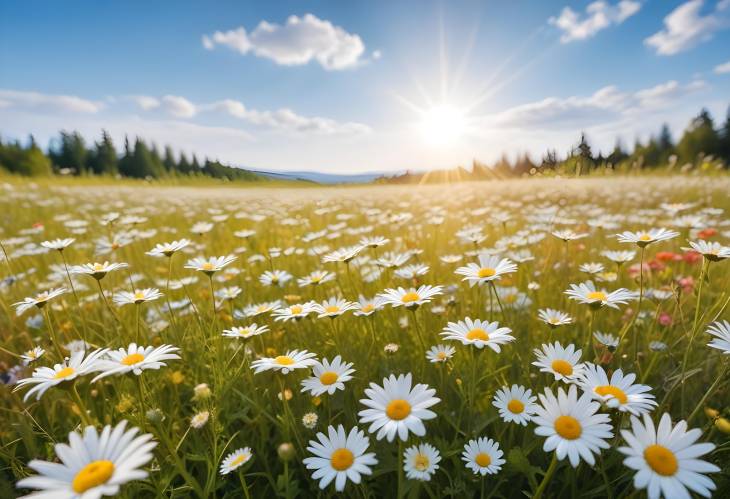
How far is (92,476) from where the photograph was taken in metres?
0.76

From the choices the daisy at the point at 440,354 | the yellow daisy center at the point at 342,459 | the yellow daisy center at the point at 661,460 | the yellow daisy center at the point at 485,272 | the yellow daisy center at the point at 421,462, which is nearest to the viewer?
the yellow daisy center at the point at 661,460

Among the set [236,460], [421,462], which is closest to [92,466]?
[236,460]

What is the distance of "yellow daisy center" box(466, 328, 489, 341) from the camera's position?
131 centimetres

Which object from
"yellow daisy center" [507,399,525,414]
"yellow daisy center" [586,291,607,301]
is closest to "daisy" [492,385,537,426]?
"yellow daisy center" [507,399,525,414]

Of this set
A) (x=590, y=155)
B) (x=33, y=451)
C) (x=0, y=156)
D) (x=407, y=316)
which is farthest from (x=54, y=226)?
(x=0, y=156)

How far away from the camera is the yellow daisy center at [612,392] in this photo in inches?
42.0

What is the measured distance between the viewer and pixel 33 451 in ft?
4.99

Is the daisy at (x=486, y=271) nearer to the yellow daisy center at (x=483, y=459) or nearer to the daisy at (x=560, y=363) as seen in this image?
the daisy at (x=560, y=363)

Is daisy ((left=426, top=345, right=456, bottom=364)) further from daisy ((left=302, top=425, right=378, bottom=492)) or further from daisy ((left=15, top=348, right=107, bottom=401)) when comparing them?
daisy ((left=15, top=348, right=107, bottom=401))

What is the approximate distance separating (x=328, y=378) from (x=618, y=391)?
90 cm

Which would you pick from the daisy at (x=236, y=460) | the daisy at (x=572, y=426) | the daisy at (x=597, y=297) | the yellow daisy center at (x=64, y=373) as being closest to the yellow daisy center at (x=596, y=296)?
the daisy at (x=597, y=297)

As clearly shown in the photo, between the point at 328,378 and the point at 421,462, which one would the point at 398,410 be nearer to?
the point at 421,462

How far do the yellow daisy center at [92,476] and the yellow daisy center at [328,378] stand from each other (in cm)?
69

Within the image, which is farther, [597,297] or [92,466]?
[597,297]
